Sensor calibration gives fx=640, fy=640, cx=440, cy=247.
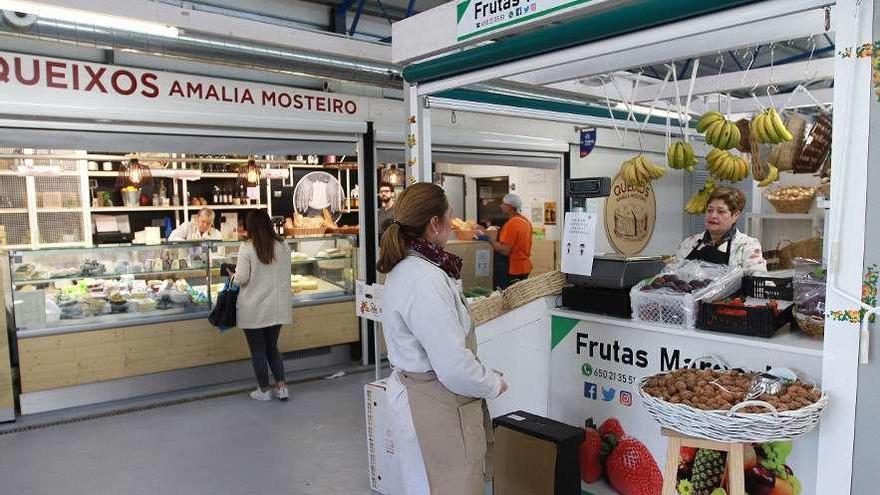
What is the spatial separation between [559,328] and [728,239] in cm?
155

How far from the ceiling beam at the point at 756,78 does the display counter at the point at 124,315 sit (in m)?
3.84

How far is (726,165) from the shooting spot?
4.53 meters

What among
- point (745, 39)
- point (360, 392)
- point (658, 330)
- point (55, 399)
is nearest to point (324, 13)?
Answer: point (360, 392)

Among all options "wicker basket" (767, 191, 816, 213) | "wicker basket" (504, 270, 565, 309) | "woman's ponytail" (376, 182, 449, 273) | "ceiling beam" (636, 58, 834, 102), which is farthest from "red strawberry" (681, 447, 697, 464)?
"wicker basket" (767, 191, 816, 213)

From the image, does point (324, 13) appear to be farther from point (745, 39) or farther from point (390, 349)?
point (390, 349)

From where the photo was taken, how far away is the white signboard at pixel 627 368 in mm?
2592

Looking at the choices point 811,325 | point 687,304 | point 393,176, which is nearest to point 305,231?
point 393,176

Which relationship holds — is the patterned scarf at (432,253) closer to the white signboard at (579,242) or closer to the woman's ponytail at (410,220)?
the woman's ponytail at (410,220)

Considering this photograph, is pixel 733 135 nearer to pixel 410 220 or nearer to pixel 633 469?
pixel 633 469

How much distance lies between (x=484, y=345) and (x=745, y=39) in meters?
2.06

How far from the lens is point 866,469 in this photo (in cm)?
225

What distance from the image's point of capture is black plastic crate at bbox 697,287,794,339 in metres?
2.71

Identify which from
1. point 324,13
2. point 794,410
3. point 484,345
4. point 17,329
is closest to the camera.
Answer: point 794,410

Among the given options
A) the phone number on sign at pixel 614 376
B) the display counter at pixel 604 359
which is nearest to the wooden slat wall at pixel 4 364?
the display counter at pixel 604 359
